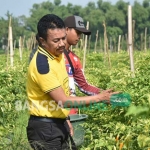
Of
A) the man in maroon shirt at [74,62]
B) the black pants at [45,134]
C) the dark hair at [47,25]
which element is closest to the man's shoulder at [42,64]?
the dark hair at [47,25]

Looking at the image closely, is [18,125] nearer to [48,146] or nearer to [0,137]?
[0,137]

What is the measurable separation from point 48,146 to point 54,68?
52 cm

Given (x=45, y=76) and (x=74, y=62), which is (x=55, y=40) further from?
(x=74, y=62)

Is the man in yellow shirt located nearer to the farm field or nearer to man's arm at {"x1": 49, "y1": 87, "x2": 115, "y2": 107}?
man's arm at {"x1": 49, "y1": 87, "x2": 115, "y2": 107}

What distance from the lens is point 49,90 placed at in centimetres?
265

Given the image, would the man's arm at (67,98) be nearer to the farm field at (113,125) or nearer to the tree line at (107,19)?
the farm field at (113,125)

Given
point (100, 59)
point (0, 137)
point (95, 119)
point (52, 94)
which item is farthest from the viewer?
point (100, 59)

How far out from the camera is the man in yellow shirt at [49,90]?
2.67 m

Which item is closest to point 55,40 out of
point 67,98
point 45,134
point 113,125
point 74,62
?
point 67,98

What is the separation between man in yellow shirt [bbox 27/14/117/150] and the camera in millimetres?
2666

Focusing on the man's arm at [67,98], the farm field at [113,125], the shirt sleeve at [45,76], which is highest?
the shirt sleeve at [45,76]

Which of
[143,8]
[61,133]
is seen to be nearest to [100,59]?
[61,133]

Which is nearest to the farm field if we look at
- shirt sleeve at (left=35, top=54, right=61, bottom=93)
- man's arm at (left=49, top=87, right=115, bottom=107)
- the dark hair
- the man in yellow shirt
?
man's arm at (left=49, top=87, right=115, bottom=107)

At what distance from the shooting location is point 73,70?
3.71 meters
